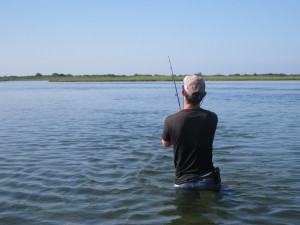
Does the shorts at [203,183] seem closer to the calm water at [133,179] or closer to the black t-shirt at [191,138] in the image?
the black t-shirt at [191,138]

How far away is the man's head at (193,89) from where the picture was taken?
235 inches

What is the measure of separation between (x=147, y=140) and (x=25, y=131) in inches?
250

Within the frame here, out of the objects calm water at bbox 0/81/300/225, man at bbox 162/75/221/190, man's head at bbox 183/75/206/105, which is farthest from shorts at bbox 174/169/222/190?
man's head at bbox 183/75/206/105

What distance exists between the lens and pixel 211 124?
20.3 feet

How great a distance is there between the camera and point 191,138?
6.23 m

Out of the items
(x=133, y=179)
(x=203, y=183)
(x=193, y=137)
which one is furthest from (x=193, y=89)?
(x=133, y=179)

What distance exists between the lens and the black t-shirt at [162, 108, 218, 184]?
611cm

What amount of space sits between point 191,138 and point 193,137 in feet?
0.12

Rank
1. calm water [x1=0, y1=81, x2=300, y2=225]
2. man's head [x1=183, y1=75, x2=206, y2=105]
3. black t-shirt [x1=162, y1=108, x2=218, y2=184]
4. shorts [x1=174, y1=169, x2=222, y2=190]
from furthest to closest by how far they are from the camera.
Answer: calm water [x1=0, y1=81, x2=300, y2=225]
shorts [x1=174, y1=169, x2=222, y2=190]
black t-shirt [x1=162, y1=108, x2=218, y2=184]
man's head [x1=183, y1=75, x2=206, y2=105]

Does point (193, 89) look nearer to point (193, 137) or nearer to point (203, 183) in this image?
point (193, 137)

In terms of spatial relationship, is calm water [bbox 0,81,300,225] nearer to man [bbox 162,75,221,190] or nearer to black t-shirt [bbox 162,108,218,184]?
man [bbox 162,75,221,190]

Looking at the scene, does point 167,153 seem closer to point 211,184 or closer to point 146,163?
point 146,163

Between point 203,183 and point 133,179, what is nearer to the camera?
point 203,183

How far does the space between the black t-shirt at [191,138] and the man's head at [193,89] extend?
200 millimetres
